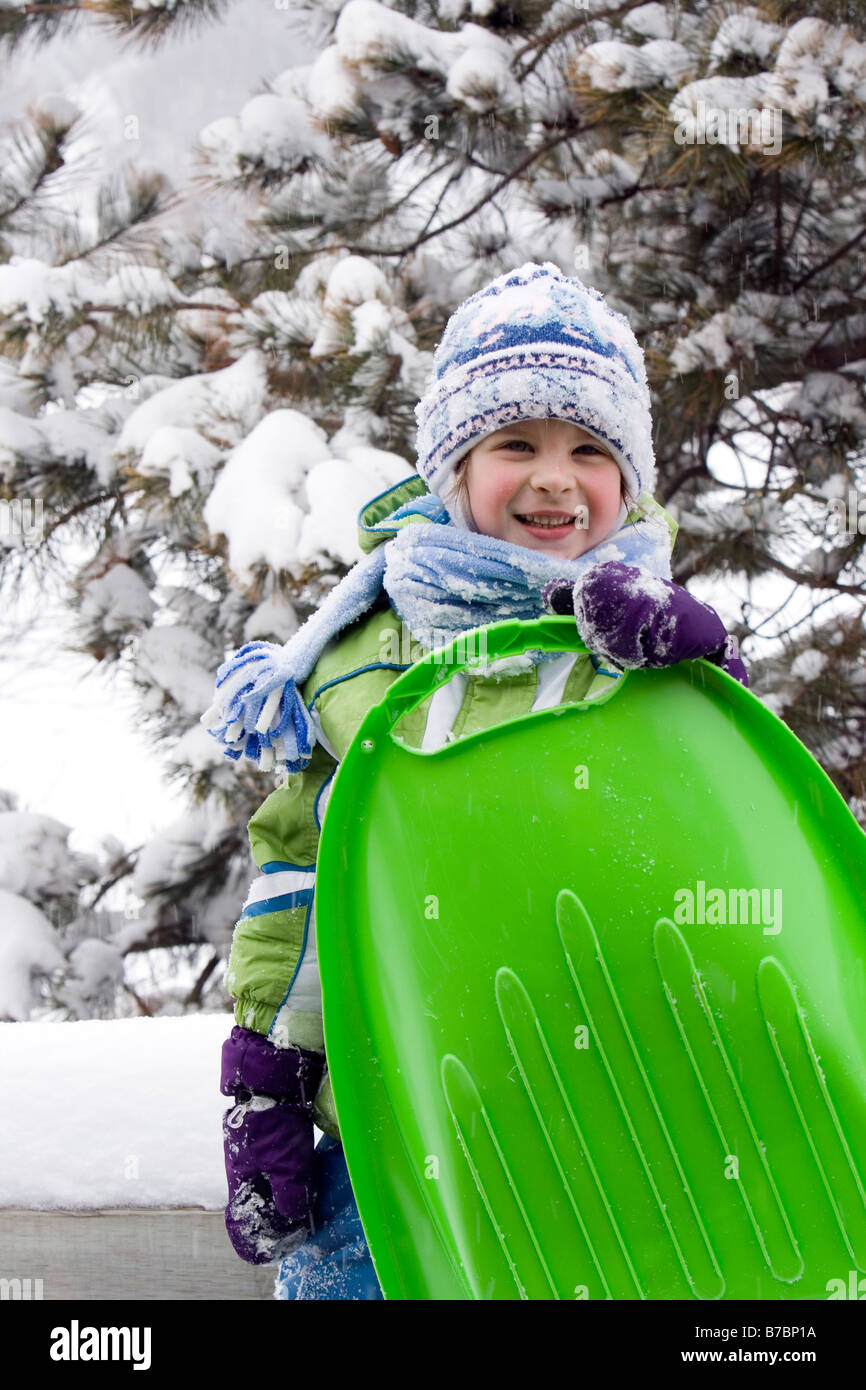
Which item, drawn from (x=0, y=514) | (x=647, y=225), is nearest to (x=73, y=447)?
(x=0, y=514)

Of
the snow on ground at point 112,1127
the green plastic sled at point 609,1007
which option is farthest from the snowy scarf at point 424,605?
the snow on ground at point 112,1127

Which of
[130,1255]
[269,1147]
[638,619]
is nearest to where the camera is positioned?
[638,619]

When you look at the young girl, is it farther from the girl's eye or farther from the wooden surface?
the wooden surface

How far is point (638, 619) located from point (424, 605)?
297 millimetres

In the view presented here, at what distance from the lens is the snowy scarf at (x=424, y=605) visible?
114 centimetres

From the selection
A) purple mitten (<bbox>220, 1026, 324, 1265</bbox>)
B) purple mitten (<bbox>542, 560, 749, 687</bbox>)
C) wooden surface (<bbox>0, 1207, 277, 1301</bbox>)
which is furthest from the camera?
wooden surface (<bbox>0, 1207, 277, 1301</bbox>)

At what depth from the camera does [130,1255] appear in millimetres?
1686

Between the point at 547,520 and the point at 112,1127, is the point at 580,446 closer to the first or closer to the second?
the point at 547,520

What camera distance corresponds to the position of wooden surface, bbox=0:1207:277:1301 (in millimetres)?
1667

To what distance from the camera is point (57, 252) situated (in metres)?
4.15

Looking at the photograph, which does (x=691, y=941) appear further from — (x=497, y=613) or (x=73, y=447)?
(x=73, y=447)

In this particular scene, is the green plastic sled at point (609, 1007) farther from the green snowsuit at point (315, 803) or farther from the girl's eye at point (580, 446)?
the girl's eye at point (580, 446)

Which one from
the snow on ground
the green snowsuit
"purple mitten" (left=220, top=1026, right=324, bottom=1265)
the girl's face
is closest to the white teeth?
the girl's face

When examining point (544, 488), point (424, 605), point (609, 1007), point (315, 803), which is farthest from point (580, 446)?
point (609, 1007)
